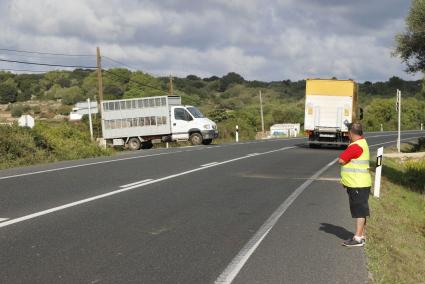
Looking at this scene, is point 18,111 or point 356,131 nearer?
point 356,131

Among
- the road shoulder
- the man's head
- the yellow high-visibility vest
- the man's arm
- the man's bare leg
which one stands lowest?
the road shoulder

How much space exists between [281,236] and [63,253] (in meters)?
2.77

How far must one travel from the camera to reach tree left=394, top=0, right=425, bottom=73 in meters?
26.0

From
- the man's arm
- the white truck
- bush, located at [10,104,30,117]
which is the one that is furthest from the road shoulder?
bush, located at [10,104,30,117]

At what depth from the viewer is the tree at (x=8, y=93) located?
375 feet

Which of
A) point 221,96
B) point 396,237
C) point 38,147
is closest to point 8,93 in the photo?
point 221,96

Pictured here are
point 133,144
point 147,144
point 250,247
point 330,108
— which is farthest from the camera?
point 147,144

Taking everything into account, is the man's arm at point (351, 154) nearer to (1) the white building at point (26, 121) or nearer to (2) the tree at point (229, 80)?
(1) the white building at point (26, 121)

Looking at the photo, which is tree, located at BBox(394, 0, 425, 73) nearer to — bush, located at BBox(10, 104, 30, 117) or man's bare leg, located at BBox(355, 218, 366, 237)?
man's bare leg, located at BBox(355, 218, 366, 237)

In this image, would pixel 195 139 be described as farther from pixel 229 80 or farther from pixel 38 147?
pixel 229 80

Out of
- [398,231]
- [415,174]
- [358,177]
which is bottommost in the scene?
[415,174]

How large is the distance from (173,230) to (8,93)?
118m

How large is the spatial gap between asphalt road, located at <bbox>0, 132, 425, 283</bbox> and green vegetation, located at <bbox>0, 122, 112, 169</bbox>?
199 inches

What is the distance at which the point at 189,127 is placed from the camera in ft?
102
